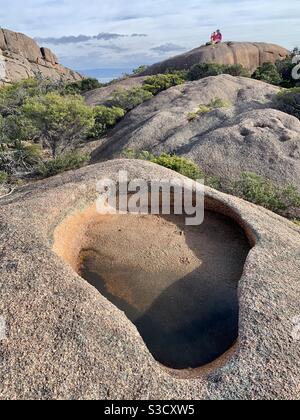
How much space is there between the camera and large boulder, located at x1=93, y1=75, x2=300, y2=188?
74.6 ft

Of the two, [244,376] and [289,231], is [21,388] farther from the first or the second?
[289,231]

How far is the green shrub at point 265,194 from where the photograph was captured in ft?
59.4

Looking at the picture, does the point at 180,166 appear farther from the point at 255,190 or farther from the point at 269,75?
the point at 269,75

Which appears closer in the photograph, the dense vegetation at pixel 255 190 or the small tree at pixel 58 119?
the dense vegetation at pixel 255 190

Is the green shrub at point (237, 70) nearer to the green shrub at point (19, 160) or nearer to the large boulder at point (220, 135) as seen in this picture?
the large boulder at point (220, 135)

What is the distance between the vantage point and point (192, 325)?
417 inches

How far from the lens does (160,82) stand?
46094 millimetres

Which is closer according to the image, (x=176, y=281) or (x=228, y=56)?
(x=176, y=281)

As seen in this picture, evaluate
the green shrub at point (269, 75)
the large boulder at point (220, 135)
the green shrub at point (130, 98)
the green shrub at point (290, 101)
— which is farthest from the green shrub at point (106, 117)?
the green shrub at point (269, 75)

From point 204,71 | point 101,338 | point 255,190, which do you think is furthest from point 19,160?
point 204,71

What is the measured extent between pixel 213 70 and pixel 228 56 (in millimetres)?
8116

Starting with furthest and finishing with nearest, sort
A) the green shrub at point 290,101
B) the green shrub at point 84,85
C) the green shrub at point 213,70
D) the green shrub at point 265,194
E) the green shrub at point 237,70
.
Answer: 1. the green shrub at point 84,85
2. the green shrub at point 213,70
3. the green shrub at point 237,70
4. the green shrub at point 290,101
5. the green shrub at point 265,194

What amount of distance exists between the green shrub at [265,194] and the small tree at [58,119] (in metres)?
14.6

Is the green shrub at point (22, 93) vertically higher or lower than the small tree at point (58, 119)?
lower
